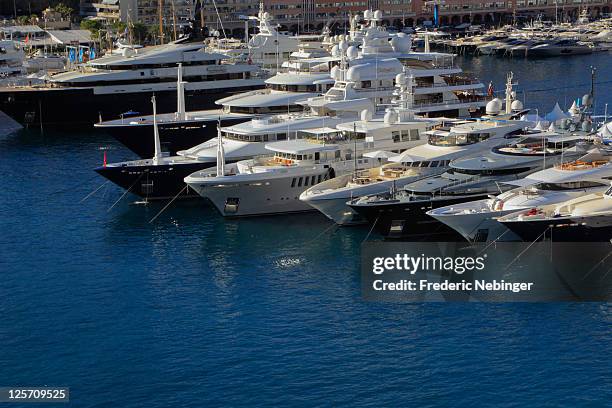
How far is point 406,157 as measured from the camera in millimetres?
50750

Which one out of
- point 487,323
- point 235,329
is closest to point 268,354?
point 235,329

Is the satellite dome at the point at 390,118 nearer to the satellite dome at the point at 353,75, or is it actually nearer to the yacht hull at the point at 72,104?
the satellite dome at the point at 353,75

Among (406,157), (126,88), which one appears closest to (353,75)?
(406,157)

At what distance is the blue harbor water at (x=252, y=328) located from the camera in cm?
3234

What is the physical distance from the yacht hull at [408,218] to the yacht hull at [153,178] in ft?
37.8

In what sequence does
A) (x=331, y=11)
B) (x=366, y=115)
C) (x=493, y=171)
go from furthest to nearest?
(x=331, y=11), (x=366, y=115), (x=493, y=171)

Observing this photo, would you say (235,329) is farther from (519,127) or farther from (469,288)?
(519,127)

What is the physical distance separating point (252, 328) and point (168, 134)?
93.9 feet

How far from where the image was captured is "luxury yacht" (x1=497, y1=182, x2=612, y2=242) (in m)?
41.7

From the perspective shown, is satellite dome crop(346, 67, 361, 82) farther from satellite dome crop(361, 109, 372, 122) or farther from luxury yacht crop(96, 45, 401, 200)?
satellite dome crop(361, 109, 372, 122)

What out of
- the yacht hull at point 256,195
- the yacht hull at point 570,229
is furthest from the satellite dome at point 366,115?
the yacht hull at point 570,229

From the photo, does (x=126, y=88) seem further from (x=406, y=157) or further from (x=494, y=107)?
(x=406, y=157)

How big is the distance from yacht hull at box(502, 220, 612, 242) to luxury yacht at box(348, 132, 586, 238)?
15.8 ft

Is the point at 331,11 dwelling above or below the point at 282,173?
above
